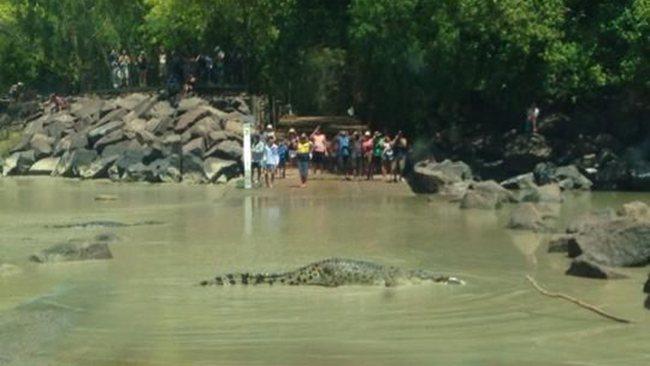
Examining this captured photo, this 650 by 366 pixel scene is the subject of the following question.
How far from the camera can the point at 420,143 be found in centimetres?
4109

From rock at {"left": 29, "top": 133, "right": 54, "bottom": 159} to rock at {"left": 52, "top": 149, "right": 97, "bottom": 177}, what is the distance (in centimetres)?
231

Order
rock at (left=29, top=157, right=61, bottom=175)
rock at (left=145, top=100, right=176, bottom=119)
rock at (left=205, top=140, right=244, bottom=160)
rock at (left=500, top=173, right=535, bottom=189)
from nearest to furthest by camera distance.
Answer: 1. rock at (left=500, top=173, right=535, bottom=189)
2. rock at (left=205, top=140, right=244, bottom=160)
3. rock at (left=145, top=100, right=176, bottom=119)
4. rock at (left=29, top=157, right=61, bottom=175)

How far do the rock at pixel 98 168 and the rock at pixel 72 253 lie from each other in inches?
919

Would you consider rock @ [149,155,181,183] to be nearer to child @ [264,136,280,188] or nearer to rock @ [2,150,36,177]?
child @ [264,136,280,188]

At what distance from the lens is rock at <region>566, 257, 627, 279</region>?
15.9m

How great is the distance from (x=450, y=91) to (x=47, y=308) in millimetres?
28215

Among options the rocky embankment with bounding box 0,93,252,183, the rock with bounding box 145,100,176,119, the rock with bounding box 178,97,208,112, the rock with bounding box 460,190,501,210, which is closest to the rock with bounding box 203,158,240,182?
the rocky embankment with bounding box 0,93,252,183

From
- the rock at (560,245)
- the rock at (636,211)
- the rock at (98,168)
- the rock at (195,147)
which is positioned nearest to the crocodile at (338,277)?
the rock at (560,245)

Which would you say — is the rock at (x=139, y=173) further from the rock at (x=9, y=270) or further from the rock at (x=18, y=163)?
the rock at (x=9, y=270)

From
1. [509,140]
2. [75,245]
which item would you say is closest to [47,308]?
[75,245]

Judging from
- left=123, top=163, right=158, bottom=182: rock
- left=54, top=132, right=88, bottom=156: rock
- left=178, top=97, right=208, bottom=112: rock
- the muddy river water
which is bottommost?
the muddy river water

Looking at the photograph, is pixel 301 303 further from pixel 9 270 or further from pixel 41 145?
pixel 41 145

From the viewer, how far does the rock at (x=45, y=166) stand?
4431cm

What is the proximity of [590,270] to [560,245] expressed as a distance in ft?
9.93
